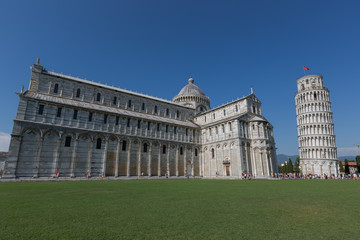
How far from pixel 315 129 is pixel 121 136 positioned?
59026 millimetres

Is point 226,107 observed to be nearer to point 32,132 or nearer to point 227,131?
point 227,131

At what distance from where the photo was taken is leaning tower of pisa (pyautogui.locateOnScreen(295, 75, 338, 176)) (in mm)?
57453

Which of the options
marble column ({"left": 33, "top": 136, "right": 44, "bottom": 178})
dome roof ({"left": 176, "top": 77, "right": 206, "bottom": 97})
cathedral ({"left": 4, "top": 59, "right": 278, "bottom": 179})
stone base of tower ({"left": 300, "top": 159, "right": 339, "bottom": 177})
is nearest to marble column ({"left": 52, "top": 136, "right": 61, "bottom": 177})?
cathedral ({"left": 4, "top": 59, "right": 278, "bottom": 179})

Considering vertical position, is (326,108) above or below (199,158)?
above

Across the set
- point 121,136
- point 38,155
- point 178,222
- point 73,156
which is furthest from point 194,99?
point 178,222

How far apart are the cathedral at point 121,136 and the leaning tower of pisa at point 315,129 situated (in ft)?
82.7

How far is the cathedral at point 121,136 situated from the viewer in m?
27.5

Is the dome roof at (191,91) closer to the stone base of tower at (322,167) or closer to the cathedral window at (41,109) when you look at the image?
the cathedral window at (41,109)

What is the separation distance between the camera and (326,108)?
61.4 meters

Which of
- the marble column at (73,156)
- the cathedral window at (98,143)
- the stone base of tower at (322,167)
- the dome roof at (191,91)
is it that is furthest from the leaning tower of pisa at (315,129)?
the marble column at (73,156)

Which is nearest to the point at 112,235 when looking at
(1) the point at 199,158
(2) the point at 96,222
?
(2) the point at 96,222

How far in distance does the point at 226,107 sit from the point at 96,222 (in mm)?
41309

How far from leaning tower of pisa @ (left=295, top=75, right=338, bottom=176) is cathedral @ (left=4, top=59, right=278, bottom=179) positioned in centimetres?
2520

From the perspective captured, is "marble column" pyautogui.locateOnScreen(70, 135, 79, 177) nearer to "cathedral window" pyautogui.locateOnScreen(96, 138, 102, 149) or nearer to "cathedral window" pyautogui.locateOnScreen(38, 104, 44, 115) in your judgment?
"cathedral window" pyautogui.locateOnScreen(96, 138, 102, 149)
